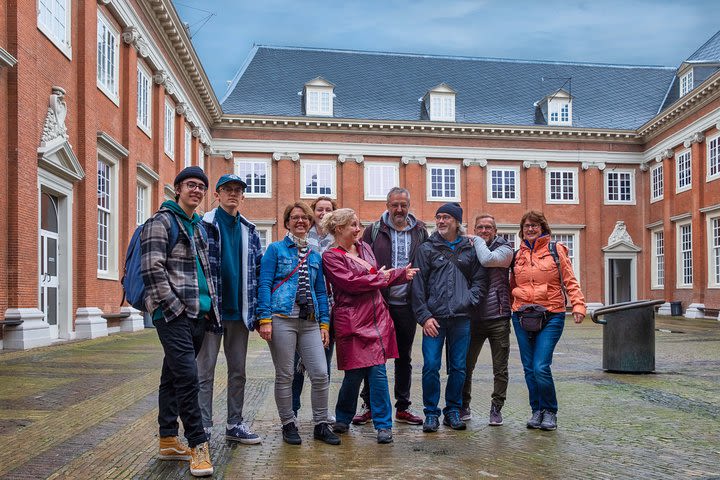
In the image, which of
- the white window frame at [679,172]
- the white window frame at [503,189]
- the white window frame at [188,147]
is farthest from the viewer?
the white window frame at [503,189]

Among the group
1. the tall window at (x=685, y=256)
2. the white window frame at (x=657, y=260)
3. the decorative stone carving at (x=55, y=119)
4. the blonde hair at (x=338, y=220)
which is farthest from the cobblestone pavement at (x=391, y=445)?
the white window frame at (x=657, y=260)

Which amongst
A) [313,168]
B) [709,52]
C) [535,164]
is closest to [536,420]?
[313,168]

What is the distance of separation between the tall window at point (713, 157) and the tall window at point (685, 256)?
127 inches

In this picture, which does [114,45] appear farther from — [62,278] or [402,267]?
[402,267]

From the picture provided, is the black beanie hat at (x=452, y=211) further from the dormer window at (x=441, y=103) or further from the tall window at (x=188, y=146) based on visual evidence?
the dormer window at (x=441, y=103)

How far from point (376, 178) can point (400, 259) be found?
29419mm

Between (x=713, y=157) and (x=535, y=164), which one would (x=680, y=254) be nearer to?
(x=713, y=157)

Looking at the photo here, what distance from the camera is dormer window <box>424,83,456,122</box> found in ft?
120

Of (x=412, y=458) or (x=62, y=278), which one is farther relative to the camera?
(x=62, y=278)

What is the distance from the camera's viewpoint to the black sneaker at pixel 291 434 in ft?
18.3

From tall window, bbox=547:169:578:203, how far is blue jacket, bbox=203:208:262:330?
107 feet

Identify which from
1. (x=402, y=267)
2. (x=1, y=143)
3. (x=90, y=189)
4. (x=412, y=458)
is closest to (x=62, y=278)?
(x=90, y=189)

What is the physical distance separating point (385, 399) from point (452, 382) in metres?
0.78

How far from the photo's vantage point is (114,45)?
1941 cm
